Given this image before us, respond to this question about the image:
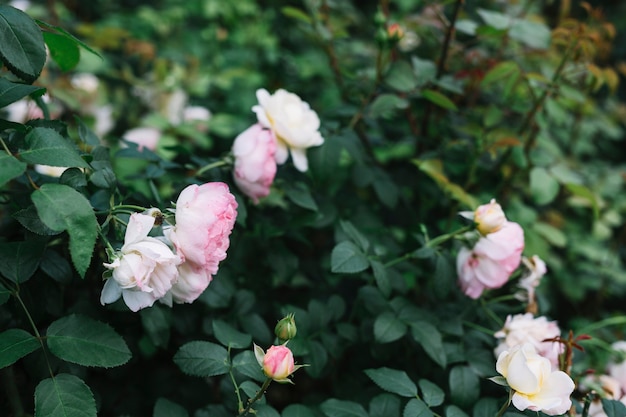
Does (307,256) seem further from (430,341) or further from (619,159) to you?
(619,159)

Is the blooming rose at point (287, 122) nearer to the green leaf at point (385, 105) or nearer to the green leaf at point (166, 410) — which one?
the green leaf at point (385, 105)

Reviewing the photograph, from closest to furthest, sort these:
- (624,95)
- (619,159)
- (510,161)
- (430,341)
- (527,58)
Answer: (430,341)
(510,161)
(527,58)
(619,159)
(624,95)

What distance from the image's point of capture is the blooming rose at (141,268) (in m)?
0.69

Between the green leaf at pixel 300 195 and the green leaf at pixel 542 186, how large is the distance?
20.2 inches

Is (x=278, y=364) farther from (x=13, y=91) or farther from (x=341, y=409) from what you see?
(x=13, y=91)

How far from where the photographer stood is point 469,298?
3.49 feet

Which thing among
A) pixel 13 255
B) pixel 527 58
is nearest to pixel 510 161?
pixel 527 58

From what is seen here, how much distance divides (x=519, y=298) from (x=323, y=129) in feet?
1.67

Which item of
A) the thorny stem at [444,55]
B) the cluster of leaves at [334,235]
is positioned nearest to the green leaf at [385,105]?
the cluster of leaves at [334,235]

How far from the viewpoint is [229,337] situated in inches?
33.0

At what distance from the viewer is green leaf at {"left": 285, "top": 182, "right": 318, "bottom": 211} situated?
1.01 m

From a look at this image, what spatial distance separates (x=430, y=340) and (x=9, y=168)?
674mm

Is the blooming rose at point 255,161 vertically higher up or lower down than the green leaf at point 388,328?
higher up

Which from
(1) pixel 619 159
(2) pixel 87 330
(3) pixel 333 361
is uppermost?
(2) pixel 87 330
